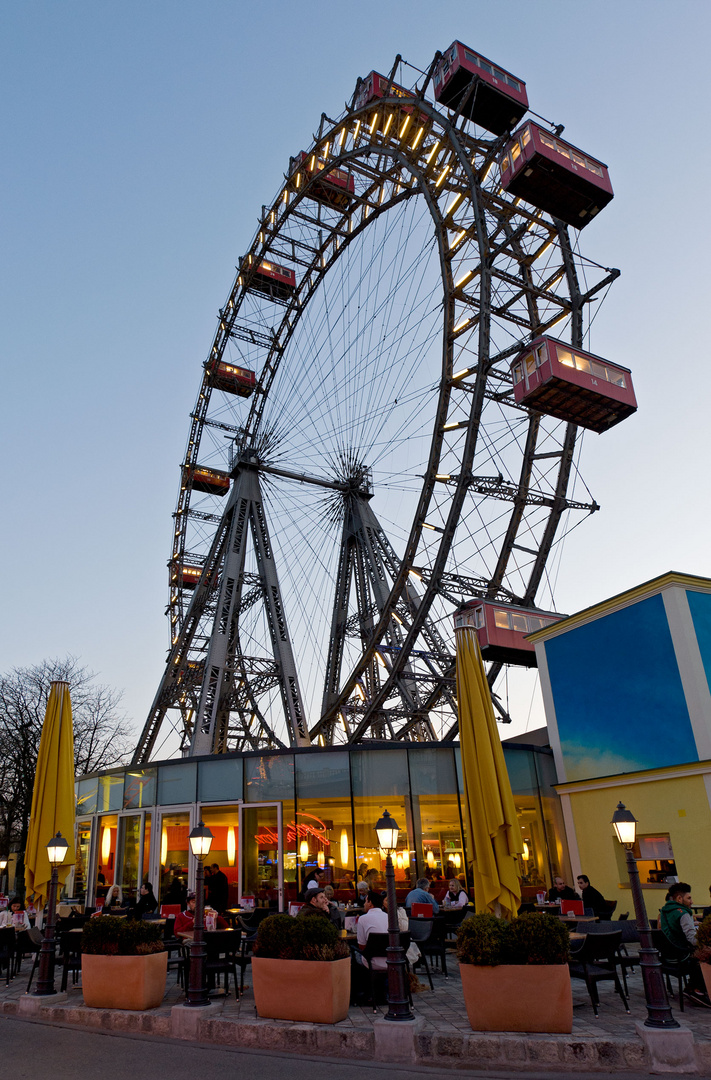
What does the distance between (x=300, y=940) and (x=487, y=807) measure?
3243 millimetres

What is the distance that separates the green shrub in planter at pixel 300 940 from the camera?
23.9ft

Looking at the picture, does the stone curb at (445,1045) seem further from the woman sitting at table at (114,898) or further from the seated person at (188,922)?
the woman sitting at table at (114,898)

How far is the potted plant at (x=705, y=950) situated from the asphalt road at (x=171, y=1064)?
161 cm

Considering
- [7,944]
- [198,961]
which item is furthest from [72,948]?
[198,961]

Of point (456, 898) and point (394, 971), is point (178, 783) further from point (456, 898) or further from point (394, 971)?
point (394, 971)

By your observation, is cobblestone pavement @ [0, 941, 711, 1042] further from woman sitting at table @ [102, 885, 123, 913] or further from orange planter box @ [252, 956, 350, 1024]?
woman sitting at table @ [102, 885, 123, 913]

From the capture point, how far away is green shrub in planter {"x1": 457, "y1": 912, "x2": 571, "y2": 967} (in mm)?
6508

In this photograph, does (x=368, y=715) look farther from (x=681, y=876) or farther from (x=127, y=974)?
(x=127, y=974)

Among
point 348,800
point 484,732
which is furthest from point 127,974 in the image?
point 348,800

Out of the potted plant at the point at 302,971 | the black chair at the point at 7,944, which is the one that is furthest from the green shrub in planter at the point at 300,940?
the black chair at the point at 7,944

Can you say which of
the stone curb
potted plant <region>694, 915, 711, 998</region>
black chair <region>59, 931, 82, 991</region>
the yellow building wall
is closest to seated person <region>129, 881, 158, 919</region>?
black chair <region>59, 931, 82, 991</region>

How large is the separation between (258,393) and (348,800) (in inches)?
792

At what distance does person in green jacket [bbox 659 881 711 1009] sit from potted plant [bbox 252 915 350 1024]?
10.7 feet

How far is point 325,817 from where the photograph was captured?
15.7 meters
